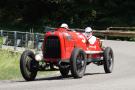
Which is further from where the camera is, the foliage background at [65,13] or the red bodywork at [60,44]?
the foliage background at [65,13]

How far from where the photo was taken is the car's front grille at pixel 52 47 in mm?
19688

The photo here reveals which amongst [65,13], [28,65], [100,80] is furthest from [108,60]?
[65,13]

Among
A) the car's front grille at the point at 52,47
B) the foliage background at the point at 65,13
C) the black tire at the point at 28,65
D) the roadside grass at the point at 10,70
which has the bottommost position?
the roadside grass at the point at 10,70

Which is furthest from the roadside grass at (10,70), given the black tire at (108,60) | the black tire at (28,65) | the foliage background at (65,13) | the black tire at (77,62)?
the foliage background at (65,13)

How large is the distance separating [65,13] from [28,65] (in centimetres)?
3698

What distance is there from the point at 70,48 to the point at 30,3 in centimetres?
4032

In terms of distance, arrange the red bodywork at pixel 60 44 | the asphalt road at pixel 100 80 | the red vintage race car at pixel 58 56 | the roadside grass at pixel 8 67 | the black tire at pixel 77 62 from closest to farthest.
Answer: the asphalt road at pixel 100 80, the black tire at pixel 77 62, the red vintage race car at pixel 58 56, the red bodywork at pixel 60 44, the roadside grass at pixel 8 67

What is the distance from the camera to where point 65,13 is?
185 ft

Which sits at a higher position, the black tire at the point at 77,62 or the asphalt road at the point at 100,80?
the black tire at the point at 77,62

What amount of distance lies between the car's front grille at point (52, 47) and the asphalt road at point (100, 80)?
0.84 metres

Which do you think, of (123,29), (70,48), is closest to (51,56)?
(70,48)

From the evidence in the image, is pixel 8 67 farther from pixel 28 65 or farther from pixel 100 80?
pixel 100 80

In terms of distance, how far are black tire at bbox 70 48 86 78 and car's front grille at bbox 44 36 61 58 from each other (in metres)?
0.75

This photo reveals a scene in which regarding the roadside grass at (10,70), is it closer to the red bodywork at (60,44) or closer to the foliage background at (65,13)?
the red bodywork at (60,44)
